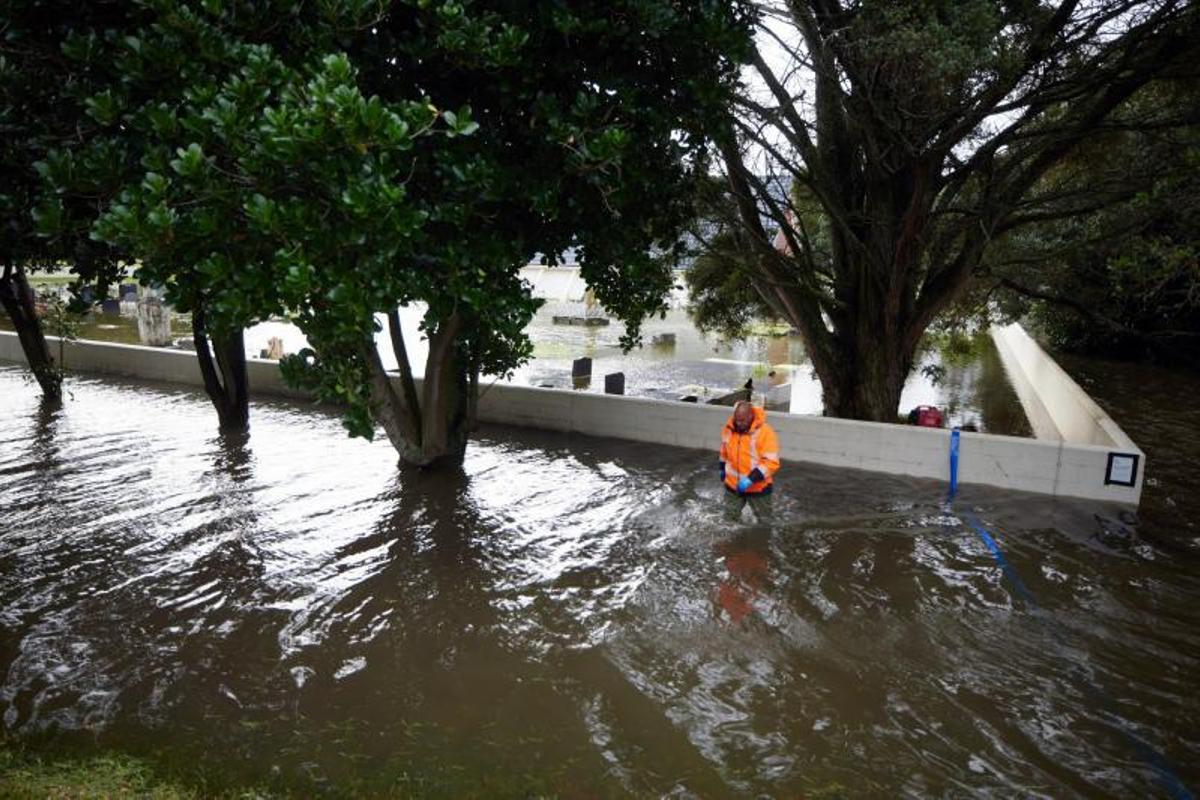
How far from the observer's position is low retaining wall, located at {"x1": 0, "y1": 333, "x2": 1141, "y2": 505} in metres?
10.6

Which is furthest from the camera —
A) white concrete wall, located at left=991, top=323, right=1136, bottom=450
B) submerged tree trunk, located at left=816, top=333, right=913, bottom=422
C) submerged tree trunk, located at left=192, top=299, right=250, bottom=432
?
submerged tree trunk, located at left=192, top=299, right=250, bottom=432

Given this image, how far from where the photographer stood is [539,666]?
20.7 feet

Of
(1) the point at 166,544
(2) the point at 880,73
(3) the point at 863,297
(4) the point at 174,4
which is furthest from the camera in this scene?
(3) the point at 863,297

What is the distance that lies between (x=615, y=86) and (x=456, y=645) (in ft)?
16.2

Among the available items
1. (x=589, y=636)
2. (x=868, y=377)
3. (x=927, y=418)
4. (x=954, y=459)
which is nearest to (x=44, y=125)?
(x=589, y=636)

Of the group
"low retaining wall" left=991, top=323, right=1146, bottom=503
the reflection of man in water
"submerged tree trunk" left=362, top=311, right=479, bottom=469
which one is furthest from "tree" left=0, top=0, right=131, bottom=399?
"low retaining wall" left=991, top=323, right=1146, bottom=503

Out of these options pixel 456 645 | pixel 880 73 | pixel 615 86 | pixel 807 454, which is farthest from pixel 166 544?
pixel 880 73

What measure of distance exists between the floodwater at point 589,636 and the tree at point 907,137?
3.32 meters

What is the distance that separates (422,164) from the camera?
687cm

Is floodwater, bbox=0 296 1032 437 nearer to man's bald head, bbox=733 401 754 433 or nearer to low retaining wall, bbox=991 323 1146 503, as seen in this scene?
low retaining wall, bbox=991 323 1146 503

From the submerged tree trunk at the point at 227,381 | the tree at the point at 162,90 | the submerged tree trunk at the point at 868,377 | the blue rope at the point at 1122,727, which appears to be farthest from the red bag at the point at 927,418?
the submerged tree trunk at the point at 227,381

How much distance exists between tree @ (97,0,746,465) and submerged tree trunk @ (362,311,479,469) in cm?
188

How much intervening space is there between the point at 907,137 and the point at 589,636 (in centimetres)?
757

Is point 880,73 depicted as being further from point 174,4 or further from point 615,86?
point 174,4
